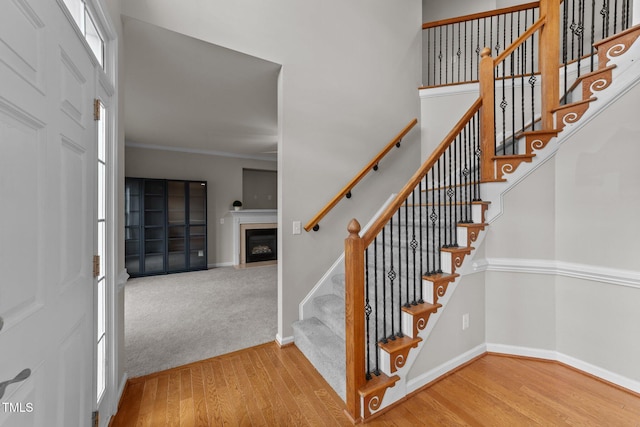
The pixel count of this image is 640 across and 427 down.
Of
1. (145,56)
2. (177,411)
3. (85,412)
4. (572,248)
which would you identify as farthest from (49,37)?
(572,248)

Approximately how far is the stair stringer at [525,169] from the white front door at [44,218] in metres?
1.57

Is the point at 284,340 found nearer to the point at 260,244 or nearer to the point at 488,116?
the point at 488,116

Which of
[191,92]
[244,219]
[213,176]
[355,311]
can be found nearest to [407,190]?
[355,311]

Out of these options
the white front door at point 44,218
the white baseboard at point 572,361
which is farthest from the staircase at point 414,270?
the white front door at point 44,218

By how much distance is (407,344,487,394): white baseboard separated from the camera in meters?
1.85

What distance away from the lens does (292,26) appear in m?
2.53

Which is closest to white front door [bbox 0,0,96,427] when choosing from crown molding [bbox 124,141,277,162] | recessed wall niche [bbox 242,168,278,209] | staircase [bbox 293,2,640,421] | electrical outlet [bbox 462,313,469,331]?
staircase [bbox 293,2,640,421]

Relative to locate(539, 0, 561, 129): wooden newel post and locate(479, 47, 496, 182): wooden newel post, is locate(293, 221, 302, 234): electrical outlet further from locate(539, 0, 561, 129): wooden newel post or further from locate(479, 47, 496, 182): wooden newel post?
locate(539, 0, 561, 129): wooden newel post

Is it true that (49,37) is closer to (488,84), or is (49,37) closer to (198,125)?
(488,84)

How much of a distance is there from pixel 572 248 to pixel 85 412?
3.45 m

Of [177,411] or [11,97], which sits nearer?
[11,97]

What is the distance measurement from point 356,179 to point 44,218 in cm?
235

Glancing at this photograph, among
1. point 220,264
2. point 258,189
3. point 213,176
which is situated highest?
point 213,176

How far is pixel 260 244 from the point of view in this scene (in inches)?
247
